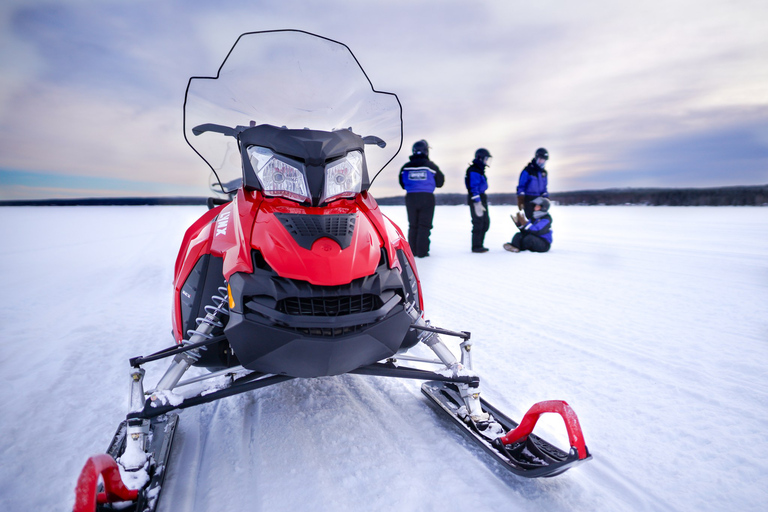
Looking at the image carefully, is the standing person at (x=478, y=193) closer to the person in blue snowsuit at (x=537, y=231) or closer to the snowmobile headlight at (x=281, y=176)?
the person in blue snowsuit at (x=537, y=231)

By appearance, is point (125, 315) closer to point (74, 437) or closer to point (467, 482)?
point (74, 437)

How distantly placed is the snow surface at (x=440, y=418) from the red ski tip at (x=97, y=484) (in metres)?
0.17

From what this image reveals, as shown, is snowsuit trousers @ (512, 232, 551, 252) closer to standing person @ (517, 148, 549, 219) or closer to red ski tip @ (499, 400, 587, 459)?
standing person @ (517, 148, 549, 219)

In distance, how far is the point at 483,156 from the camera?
8.45 meters

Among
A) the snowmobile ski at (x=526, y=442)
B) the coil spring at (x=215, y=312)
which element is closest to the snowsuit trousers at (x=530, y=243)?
the snowmobile ski at (x=526, y=442)

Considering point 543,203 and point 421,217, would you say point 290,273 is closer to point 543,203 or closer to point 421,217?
point 421,217

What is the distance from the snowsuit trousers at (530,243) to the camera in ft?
27.0

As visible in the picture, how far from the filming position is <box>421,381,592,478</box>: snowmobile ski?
57.8 inches

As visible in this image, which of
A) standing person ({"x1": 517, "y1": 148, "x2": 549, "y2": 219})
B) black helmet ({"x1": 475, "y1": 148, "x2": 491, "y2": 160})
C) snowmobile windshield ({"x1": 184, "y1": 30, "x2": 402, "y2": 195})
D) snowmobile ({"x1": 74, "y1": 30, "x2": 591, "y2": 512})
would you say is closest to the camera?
snowmobile ({"x1": 74, "y1": 30, "x2": 591, "y2": 512})

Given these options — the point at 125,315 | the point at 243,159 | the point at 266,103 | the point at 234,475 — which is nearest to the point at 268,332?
the point at 234,475

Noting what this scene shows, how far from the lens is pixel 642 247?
8.60 m

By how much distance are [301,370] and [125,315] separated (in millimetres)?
3144

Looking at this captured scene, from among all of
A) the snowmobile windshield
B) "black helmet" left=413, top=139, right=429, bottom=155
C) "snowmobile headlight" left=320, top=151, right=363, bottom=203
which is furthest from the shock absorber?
"black helmet" left=413, top=139, right=429, bottom=155

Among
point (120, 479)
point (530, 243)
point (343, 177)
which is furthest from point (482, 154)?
point (120, 479)
